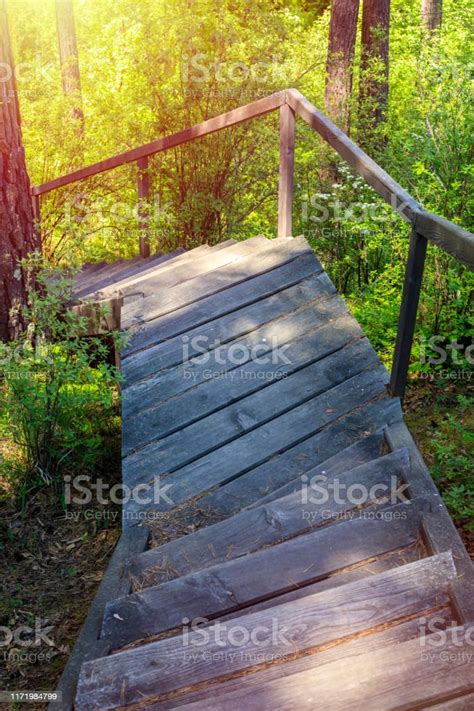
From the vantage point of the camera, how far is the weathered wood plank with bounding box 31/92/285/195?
16.2 ft

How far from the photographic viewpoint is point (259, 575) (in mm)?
2258

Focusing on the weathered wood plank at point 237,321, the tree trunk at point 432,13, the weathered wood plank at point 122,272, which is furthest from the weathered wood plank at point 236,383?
the tree trunk at point 432,13

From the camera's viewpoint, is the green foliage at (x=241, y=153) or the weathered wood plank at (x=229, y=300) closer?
the weathered wood plank at (x=229, y=300)

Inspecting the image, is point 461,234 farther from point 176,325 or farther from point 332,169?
point 332,169

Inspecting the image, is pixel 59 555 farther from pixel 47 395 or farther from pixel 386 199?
pixel 386 199

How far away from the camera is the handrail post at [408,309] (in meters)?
3.05

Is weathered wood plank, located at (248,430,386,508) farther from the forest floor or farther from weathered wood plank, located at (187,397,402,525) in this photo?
the forest floor

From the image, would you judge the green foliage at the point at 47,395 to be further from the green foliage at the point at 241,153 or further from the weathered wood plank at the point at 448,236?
the weathered wood plank at the point at 448,236

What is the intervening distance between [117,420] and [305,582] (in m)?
2.76

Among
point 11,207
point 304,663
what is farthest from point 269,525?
point 11,207

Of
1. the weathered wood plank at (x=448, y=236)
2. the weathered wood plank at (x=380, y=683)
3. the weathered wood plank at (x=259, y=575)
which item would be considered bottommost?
the weathered wood plank at (x=259, y=575)

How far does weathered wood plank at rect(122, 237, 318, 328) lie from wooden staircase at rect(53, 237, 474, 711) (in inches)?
0.6

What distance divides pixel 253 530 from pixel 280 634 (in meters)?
0.72

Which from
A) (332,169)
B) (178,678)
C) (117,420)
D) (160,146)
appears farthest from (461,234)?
(332,169)
